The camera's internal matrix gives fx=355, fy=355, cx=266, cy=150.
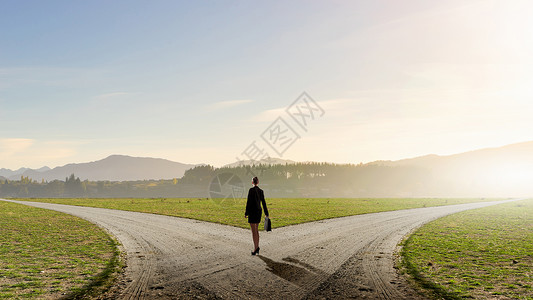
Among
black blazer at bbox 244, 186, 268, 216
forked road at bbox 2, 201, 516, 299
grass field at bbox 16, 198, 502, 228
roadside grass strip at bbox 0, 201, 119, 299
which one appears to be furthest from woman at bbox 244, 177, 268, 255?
grass field at bbox 16, 198, 502, 228

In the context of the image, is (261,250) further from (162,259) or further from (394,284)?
(394,284)

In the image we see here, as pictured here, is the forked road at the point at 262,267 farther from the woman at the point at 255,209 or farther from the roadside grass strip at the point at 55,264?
the woman at the point at 255,209

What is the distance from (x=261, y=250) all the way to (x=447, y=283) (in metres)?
7.42

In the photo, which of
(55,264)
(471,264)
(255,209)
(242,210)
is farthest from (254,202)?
(242,210)

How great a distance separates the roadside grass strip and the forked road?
33.0 inches

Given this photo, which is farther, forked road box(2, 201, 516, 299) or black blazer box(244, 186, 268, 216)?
black blazer box(244, 186, 268, 216)

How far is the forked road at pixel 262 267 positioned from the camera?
9070 mm

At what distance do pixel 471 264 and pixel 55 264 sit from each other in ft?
49.1

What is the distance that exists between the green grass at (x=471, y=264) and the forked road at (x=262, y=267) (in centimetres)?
96

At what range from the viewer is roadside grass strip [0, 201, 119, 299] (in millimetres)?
9317

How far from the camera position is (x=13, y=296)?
8734 millimetres

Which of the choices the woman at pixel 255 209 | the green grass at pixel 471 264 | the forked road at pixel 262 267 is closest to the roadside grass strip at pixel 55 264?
the forked road at pixel 262 267

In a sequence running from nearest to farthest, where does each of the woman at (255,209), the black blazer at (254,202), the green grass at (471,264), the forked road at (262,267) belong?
the forked road at (262,267), the green grass at (471,264), the woman at (255,209), the black blazer at (254,202)

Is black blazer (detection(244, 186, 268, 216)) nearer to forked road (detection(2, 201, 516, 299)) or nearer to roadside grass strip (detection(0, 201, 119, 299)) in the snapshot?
forked road (detection(2, 201, 516, 299))
